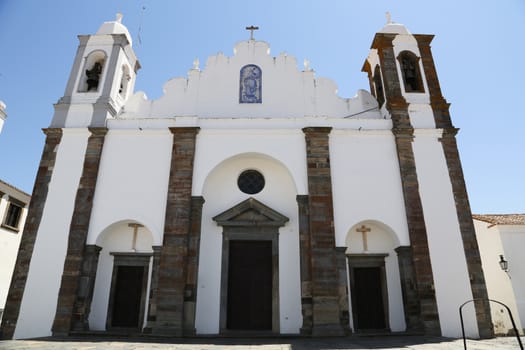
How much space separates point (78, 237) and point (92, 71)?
596 cm

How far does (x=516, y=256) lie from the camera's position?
12359 mm

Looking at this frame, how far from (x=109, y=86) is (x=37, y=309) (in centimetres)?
695

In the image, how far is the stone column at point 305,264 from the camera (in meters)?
9.00

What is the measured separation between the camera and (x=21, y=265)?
31.3 feet

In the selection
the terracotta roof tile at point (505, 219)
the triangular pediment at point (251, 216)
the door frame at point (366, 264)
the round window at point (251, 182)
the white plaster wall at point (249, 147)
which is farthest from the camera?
→ the terracotta roof tile at point (505, 219)

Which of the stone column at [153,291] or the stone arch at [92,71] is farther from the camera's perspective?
the stone arch at [92,71]

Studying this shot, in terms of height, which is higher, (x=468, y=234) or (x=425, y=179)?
(x=425, y=179)

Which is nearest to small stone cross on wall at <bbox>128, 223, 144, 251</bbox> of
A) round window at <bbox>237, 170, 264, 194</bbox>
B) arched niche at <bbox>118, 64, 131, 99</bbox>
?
round window at <bbox>237, 170, 264, 194</bbox>

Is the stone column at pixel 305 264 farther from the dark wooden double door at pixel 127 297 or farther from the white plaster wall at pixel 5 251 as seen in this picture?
the white plaster wall at pixel 5 251

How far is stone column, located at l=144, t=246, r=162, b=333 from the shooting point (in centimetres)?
895

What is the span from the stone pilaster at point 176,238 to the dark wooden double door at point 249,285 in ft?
4.61

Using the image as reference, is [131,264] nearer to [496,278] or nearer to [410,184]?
[410,184]

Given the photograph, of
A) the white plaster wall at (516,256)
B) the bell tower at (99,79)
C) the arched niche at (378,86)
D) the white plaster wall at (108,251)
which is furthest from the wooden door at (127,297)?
the white plaster wall at (516,256)

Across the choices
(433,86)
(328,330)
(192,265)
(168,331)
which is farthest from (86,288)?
(433,86)
